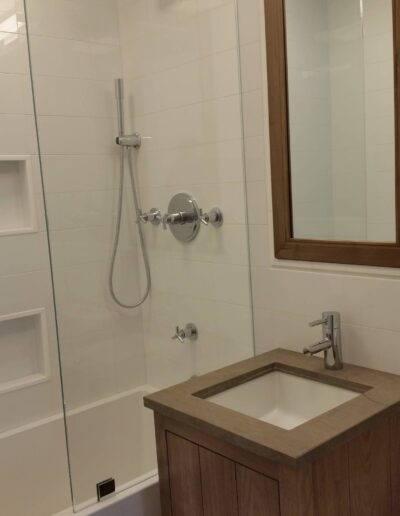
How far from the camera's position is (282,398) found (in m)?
1.86

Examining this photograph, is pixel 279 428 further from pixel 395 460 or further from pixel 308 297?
pixel 308 297

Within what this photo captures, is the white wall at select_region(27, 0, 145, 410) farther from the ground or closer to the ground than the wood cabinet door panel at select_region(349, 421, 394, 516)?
farther from the ground

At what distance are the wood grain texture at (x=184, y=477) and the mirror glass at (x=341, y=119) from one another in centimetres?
83

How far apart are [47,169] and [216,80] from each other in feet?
2.41

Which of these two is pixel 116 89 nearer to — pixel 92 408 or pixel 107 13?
pixel 107 13

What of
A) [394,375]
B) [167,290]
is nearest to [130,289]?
[167,290]

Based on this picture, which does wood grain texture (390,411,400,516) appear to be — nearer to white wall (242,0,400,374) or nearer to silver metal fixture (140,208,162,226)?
white wall (242,0,400,374)

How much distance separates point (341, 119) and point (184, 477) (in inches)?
50.0

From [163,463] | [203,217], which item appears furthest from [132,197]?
[163,463]

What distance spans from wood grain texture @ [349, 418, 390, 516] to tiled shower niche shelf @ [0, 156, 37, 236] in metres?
1.66

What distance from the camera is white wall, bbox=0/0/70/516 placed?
7.59 feet

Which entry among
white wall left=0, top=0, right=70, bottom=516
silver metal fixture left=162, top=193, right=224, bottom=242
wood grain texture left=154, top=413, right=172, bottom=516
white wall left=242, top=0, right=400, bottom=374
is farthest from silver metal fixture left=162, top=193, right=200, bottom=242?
wood grain texture left=154, top=413, right=172, bottom=516

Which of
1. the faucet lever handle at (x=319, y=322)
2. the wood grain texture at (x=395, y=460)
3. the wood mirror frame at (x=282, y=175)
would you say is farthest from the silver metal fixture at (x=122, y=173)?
the wood grain texture at (x=395, y=460)

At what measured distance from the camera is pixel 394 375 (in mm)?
1702
